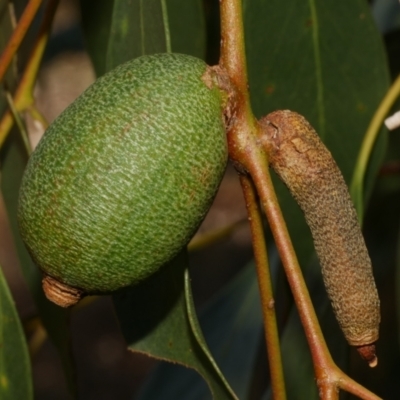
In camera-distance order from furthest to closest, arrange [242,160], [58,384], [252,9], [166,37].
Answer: [58,384]
[252,9]
[166,37]
[242,160]

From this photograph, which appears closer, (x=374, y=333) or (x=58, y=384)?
(x=374, y=333)

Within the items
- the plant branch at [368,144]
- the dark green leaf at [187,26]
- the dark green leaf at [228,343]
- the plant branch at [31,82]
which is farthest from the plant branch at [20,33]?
the dark green leaf at [228,343]

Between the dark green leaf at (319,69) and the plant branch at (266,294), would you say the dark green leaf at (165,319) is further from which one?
Answer: the dark green leaf at (319,69)

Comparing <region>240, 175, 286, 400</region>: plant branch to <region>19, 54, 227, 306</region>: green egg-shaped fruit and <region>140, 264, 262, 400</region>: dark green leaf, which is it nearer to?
<region>19, 54, 227, 306</region>: green egg-shaped fruit

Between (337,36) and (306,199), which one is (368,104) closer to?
(337,36)

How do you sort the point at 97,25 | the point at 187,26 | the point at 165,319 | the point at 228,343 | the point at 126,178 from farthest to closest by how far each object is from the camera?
the point at 228,343 < the point at 97,25 < the point at 187,26 < the point at 165,319 < the point at 126,178

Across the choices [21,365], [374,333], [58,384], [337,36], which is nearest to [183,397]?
[21,365]

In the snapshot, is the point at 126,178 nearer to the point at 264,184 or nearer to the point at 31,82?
the point at 264,184

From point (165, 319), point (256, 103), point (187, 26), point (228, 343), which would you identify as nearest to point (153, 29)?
point (187, 26)
